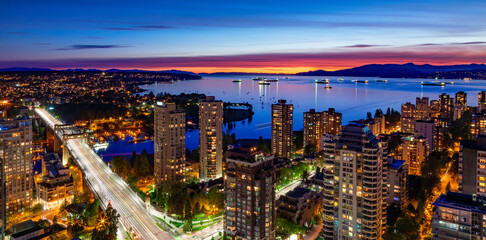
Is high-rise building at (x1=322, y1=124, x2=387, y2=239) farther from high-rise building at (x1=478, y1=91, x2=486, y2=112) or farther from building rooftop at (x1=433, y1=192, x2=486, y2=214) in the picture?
high-rise building at (x1=478, y1=91, x2=486, y2=112)

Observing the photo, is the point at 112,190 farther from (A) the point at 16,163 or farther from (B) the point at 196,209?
(B) the point at 196,209

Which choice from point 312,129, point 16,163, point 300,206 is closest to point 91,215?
point 16,163

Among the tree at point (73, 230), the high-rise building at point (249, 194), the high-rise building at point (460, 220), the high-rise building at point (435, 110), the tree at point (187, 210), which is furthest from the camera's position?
the high-rise building at point (435, 110)

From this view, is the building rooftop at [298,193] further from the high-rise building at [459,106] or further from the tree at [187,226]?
the high-rise building at [459,106]

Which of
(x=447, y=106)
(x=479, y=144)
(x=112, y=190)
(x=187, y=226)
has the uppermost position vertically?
(x=447, y=106)

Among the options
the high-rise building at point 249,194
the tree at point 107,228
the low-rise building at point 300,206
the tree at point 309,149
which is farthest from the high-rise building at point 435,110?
the tree at point 107,228

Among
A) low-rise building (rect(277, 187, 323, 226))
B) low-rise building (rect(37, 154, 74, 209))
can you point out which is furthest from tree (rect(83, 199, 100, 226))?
low-rise building (rect(277, 187, 323, 226))
